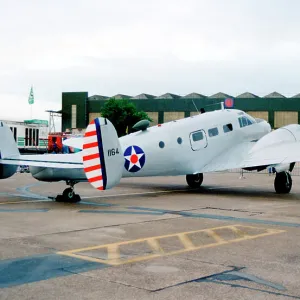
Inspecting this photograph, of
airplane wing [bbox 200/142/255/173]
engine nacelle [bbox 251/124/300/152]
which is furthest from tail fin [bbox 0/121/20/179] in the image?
engine nacelle [bbox 251/124/300/152]

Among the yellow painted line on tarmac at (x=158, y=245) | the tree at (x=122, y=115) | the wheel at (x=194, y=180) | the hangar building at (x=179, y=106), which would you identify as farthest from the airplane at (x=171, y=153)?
the tree at (x=122, y=115)

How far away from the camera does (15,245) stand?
10.3 m

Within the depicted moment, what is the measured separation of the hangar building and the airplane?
6507cm

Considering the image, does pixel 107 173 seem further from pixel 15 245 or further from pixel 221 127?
pixel 221 127

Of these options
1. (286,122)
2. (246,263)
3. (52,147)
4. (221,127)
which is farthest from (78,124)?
(246,263)

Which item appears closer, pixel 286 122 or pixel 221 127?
pixel 221 127

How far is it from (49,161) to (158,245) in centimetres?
814

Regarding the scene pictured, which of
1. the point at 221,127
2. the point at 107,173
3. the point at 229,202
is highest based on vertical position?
the point at 221,127

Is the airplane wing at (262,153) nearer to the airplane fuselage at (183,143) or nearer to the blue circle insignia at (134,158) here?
the airplane fuselage at (183,143)

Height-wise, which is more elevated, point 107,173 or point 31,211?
point 107,173

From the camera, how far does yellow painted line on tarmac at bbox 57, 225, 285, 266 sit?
920 centimetres

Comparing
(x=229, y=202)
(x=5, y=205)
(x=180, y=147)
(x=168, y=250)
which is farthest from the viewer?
(x=180, y=147)

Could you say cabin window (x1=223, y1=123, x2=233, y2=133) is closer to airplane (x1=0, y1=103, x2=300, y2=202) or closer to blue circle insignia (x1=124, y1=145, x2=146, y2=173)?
airplane (x1=0, y1=103, x2=300, y2=202)

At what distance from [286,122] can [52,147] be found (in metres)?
49.8
